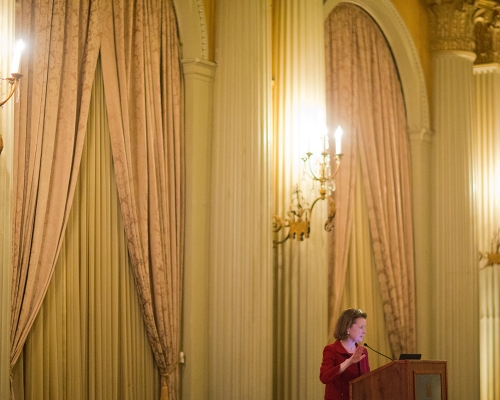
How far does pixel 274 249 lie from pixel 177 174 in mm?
1134

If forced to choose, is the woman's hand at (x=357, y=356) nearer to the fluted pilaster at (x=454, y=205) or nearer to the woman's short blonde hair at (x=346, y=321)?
the woman's short blonde hair at (x=346, y=321)

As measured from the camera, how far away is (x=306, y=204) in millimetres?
7395

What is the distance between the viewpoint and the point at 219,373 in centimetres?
691

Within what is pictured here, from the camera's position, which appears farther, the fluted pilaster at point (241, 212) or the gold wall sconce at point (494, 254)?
the gold wall sconce at point (494, 254)

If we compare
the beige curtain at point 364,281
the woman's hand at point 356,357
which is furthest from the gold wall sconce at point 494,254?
the woman's hand at point 356,357

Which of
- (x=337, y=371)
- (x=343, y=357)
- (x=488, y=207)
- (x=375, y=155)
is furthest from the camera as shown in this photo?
(x=488, y=207)

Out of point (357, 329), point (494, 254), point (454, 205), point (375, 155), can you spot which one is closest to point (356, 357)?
point (357, 329)

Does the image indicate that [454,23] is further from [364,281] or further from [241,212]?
[241,212]

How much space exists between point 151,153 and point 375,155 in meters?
3.43

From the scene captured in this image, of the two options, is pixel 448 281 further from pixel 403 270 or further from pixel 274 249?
pixel 274 249

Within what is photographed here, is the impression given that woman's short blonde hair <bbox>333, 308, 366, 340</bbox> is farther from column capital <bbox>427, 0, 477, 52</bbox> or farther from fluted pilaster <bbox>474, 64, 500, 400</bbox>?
fluted pilaster <bbox>474, 64, 500, 400</bbox>

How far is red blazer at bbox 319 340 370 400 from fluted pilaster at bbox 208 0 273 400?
1.13 m

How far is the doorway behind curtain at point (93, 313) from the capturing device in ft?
19.4

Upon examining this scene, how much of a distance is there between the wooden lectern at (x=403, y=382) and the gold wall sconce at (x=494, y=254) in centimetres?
578
